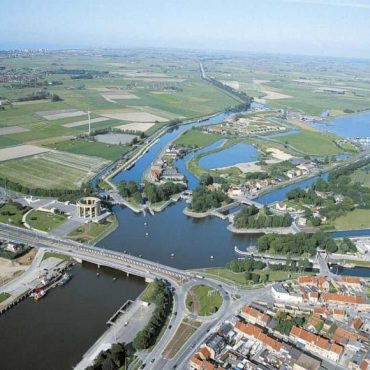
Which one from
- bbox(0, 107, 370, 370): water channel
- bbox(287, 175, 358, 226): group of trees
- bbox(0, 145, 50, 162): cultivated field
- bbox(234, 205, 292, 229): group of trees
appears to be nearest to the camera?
bbox(0, 107, 370, 370): water channel

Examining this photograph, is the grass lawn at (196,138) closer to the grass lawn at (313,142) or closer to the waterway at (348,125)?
the grass lawn at (313,142)

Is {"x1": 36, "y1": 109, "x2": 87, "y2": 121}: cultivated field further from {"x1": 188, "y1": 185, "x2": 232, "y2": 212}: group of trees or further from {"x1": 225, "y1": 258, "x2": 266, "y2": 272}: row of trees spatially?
{"x1": 225, "y1": 258, "x2": 266, "y2": 272}: row of trees

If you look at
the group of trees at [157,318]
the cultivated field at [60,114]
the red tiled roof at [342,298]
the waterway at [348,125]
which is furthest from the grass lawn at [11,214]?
the waterway at [348,125]

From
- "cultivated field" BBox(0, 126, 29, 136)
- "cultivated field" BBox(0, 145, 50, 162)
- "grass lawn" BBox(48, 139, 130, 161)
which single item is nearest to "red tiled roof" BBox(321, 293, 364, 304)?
"grass lawn" BBox(48, 139, 130, 161)

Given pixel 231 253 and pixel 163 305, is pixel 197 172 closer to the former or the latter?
pixel 231 253

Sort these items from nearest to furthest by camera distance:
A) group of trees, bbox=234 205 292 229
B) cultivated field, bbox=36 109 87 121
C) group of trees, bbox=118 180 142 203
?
group of trees, bbox=234 205 292 229, group of trees, bbox=118 180 142 203, cultivated field, bbox=36 109 87 121

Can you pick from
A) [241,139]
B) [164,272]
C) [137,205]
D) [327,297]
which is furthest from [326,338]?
[241,139]

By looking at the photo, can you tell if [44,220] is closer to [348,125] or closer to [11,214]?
[11,214]
